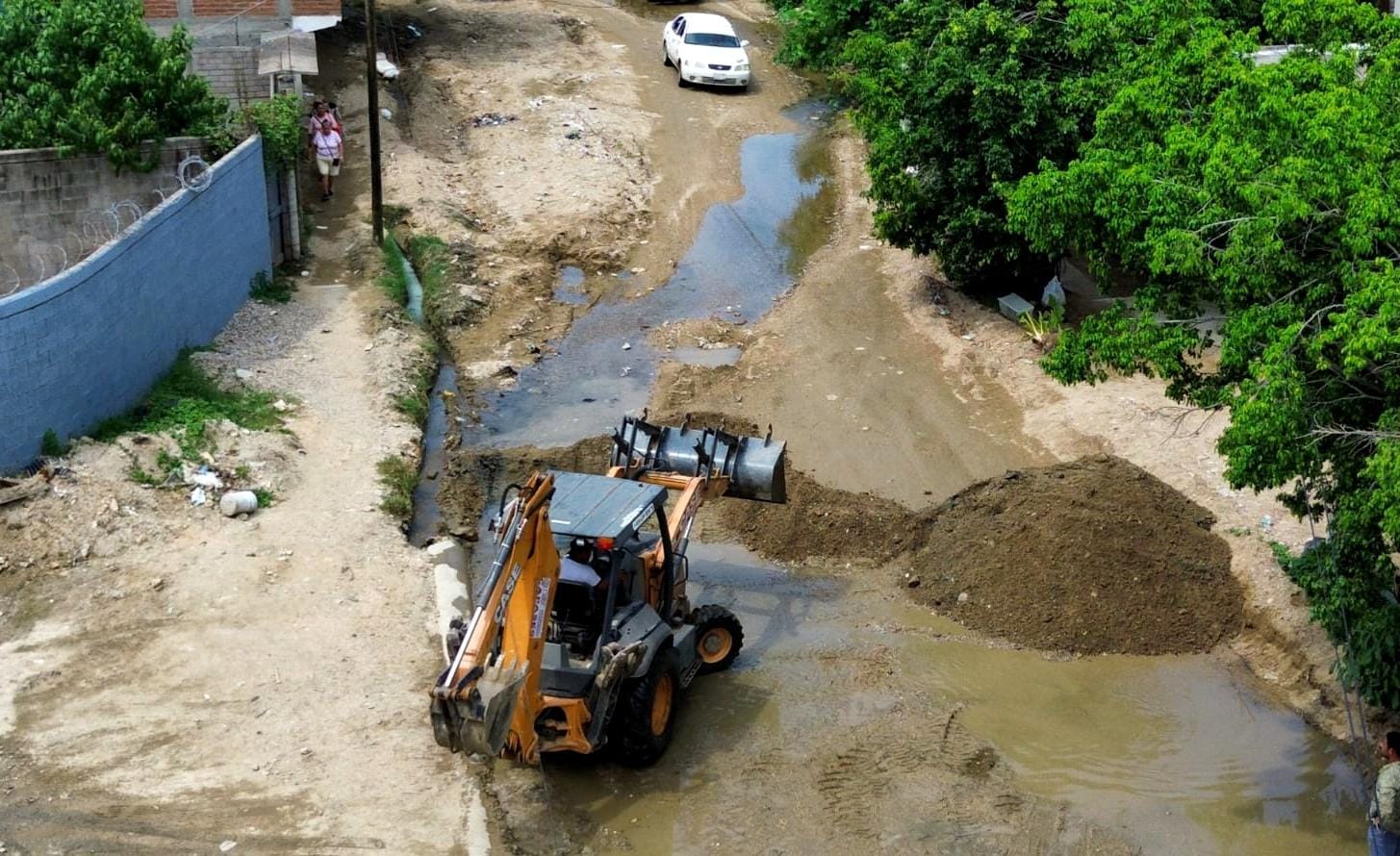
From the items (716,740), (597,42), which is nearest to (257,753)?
(716,740)

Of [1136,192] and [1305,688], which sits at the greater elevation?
[1136,192]

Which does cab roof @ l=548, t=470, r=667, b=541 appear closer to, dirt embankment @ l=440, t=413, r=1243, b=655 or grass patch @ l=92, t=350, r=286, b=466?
dirt embankment @ l=440, t=413, r=1243, b=655

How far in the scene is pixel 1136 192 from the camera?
1187cm

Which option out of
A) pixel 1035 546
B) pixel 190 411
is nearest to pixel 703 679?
pixel 1035 546

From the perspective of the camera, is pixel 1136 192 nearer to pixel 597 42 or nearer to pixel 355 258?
pixel 355 258

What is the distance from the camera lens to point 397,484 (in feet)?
54.6

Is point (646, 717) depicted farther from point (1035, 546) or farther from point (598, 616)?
point (1035, 546)

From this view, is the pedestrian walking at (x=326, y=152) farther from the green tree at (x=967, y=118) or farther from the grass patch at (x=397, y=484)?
the grass patch at (x=397, y=484)

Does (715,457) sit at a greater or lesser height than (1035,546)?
greater

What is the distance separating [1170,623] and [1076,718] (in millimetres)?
1885

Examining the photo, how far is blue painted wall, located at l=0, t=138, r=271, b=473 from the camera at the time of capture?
49.0 feet

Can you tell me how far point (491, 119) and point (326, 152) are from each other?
19.6ft

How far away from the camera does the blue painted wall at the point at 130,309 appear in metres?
14.9

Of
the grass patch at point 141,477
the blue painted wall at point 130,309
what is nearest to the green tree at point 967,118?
the blue painted wall at point 130,309
